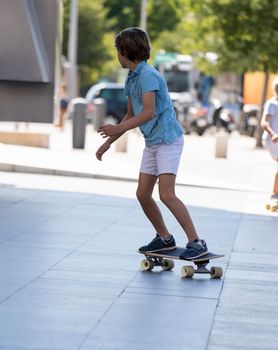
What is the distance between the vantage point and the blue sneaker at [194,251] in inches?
333

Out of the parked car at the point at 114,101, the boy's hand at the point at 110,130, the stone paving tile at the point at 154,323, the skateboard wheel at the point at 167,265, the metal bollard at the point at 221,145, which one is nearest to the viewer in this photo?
the stone paving tile at the point at 154,323

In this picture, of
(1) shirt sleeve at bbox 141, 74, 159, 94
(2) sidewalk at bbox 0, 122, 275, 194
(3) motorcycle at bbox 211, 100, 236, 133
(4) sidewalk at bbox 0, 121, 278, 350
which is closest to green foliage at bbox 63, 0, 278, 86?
(3) motorcycle at bbox 211, 100, 236, 133

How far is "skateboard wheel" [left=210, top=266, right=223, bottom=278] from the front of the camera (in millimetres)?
8422

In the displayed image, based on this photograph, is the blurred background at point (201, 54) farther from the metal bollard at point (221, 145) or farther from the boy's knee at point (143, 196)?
the boy's knee at point (143, 196)

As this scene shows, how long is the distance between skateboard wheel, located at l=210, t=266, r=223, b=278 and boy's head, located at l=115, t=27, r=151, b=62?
5.16 feet

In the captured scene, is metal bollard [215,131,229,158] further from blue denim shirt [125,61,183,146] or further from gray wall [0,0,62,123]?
blue denim shirt [125,61,183,146]

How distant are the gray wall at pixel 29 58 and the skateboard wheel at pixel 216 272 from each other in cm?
735

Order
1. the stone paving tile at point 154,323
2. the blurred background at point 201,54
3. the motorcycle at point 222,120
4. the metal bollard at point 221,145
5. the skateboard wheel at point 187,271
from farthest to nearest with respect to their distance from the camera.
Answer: the motorcycle at point 222,120
the blurred background at point 201,54
the metal bollard at point 221,145
the skateboard wheel at point 187,271
the stone paving tile at point 154,323

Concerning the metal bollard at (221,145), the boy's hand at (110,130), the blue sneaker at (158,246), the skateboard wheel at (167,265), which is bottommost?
the metal bollard at (221,145)

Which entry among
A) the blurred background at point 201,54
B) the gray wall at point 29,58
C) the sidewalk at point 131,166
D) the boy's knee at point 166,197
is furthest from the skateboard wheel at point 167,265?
the blurred background at point 201,54

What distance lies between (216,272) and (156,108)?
4.07 feet

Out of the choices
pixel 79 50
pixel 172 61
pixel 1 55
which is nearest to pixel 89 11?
pixel 79 50

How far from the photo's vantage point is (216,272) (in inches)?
332

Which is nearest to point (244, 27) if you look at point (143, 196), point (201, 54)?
point (201, 54)
